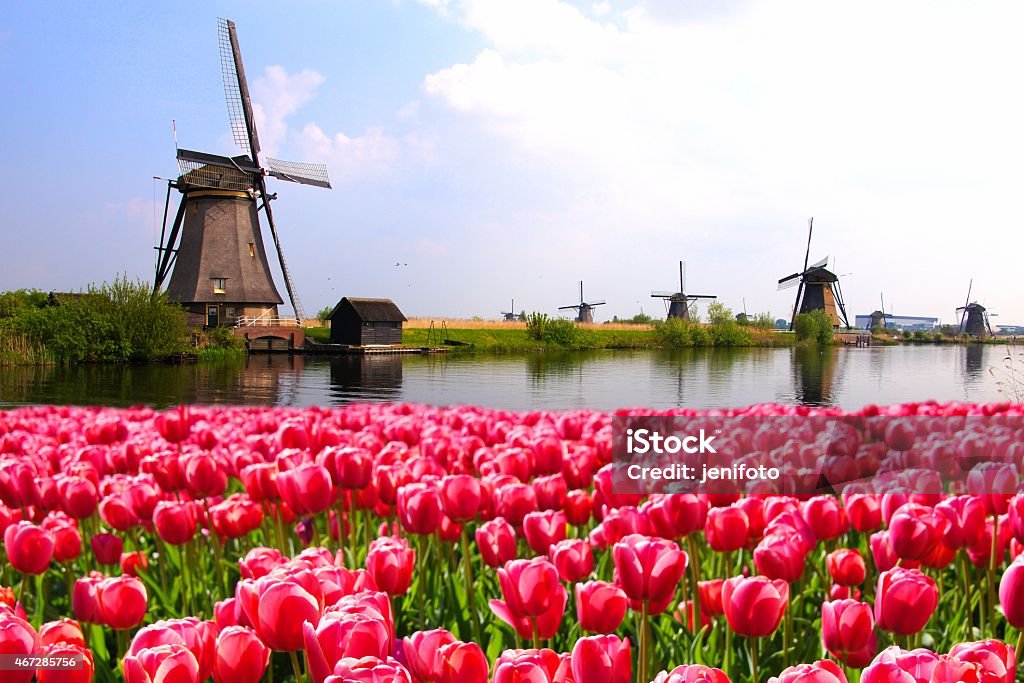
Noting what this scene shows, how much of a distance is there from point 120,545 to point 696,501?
1.64 meters

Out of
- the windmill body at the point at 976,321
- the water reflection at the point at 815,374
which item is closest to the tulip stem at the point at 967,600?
the water reflection at the point at 815,374

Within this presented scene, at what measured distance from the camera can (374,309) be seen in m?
47.0

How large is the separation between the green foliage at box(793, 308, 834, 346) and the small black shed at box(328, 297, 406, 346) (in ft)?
105

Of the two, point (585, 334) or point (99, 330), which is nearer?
point (99, 330)

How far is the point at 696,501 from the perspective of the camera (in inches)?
71.1

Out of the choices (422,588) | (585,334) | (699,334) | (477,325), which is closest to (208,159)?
(477,325)

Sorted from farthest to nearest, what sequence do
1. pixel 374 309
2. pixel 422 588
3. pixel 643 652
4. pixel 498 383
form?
pixel 374 309 < pixel 498 383 < pixel 422 588 < pixel 643 652

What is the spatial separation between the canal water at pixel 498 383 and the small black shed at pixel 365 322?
6.73ft

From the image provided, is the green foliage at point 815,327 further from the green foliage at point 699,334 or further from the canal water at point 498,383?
the canal water at point 498,383

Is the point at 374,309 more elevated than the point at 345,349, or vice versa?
the point at 374,309

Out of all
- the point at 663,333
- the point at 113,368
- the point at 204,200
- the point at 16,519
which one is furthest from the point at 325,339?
the point at 16,519

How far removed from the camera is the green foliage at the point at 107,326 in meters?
33.1

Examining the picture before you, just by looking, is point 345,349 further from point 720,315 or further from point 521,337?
point 720,315

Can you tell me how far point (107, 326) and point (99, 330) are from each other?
369 mm
